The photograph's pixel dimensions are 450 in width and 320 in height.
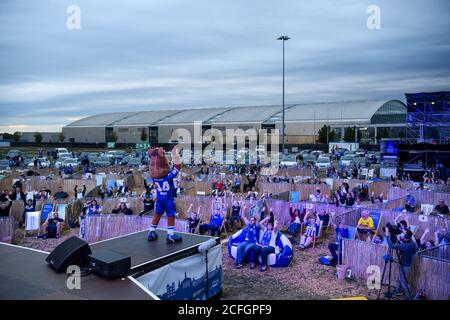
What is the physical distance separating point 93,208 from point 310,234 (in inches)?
303

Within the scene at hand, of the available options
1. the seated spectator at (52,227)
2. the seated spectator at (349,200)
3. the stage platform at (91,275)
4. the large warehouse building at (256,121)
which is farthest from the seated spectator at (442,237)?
the large warehouse building at (256,121)

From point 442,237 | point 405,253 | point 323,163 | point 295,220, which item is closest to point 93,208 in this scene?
point 295,220

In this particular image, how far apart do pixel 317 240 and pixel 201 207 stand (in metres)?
4.81

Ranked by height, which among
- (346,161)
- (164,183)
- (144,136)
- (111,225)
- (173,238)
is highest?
(144,136)

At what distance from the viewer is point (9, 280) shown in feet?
21.2

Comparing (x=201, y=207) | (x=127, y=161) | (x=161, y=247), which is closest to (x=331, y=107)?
(x=127, y=161)

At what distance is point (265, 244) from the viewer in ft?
36.5

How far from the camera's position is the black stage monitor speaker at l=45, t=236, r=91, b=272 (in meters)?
6.89

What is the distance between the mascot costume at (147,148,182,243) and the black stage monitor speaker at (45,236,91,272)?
2.15m

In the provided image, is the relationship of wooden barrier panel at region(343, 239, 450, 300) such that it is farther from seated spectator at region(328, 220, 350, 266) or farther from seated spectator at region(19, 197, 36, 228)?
seated spectator at region(19, 197, 36, 228)

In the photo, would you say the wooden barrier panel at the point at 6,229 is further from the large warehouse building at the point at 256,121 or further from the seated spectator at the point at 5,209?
the large warehouse building at the point at 256,121

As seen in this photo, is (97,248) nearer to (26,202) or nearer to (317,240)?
(317,240)

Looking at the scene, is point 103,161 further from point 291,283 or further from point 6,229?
point 291,283

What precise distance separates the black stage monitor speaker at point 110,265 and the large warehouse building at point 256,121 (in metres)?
66.5
